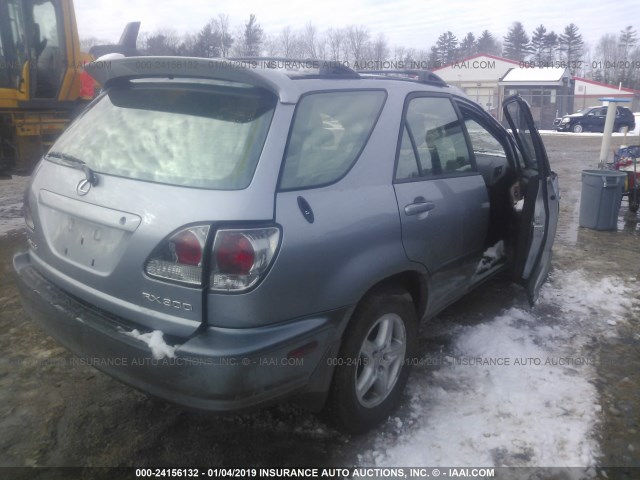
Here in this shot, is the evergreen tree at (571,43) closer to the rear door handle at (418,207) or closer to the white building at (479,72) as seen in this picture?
the white building at (479,72)

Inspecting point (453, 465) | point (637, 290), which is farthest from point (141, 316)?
point (637, 290)

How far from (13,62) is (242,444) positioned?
26.0 feet

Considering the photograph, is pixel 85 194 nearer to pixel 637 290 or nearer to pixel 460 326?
pixel 460 326

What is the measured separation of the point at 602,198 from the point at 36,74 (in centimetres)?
857

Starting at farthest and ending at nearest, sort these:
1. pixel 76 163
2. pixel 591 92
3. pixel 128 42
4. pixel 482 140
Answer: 1. pixel 591 92
2. pixel 128 42
3. pixel 482 140
4. pixel 76 163

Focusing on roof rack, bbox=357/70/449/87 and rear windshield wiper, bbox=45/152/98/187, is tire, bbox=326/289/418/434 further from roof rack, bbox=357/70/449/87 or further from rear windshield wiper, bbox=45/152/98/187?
roof rack, bbox=357/70/449/87

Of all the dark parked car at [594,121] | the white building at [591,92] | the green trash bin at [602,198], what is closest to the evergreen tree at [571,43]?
the white building at [591,92]

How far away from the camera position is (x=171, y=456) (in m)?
2.55

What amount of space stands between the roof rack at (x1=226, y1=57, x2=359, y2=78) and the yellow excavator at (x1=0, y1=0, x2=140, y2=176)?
21.6ft

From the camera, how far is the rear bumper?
2.00 meters

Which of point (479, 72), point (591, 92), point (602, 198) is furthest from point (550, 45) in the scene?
point (602, 198)

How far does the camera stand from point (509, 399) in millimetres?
3039

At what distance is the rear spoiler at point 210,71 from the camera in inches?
88.7

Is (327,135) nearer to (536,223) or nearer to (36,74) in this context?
(536,223)
